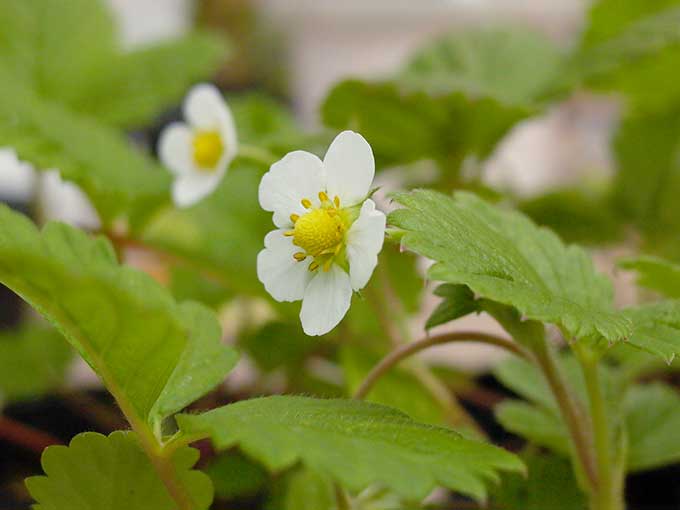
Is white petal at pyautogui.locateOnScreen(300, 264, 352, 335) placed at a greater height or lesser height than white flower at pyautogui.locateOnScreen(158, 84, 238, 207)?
lesser

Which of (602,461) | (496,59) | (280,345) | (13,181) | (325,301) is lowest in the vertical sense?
(602,461)

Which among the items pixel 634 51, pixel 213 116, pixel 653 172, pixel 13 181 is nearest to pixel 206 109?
pixel 213 116

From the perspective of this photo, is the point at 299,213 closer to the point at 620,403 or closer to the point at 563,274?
the point at 563,274

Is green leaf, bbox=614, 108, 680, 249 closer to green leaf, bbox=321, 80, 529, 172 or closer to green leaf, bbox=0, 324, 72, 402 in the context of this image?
green leaf, bbox=321, 80, 529, 172

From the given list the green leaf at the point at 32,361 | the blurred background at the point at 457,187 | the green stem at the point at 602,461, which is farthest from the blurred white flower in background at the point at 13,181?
the green stem at the point at 602,461

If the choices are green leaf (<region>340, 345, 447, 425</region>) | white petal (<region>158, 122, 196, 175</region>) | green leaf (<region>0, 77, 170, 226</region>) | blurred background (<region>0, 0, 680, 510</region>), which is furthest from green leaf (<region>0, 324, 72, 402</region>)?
green leaf (<region>340, 345, 447, 425</region>)

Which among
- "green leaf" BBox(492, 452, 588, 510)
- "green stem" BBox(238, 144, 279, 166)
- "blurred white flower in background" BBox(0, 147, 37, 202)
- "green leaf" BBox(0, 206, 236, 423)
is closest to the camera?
"green leaf" BBox(0, 206, 236, 423)

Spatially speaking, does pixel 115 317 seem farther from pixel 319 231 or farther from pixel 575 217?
pixel 575 217

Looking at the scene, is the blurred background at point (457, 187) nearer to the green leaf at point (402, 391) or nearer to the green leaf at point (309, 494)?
the green leaf at point (402, 391)
